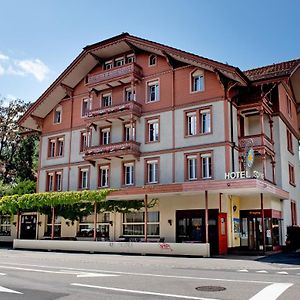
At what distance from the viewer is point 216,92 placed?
27391 millimetres

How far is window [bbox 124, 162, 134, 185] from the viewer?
3037cm

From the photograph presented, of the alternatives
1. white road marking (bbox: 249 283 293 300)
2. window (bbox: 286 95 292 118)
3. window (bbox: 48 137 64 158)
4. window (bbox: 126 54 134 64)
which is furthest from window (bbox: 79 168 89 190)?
white road marking (bbox: 249 283 293 300)

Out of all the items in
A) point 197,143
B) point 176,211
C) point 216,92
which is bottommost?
point 176,211

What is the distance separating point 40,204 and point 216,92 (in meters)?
15.2

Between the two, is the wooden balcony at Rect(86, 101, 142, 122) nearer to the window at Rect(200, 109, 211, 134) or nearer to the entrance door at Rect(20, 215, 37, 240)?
the window at Rect(200, 109, 211, 134)

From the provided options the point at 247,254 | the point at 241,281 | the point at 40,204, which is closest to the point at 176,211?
the point at 247,254

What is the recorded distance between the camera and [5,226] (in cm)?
3675

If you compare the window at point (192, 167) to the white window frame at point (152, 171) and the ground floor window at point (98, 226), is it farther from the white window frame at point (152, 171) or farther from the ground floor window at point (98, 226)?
the ground floor window at point (98, 226)

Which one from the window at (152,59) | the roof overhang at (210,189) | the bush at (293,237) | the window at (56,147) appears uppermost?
the window at (152,59)

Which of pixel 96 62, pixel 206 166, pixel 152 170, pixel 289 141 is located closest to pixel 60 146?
pixel 96 62

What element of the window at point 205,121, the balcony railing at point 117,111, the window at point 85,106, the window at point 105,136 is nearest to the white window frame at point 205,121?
the window at point 205,121

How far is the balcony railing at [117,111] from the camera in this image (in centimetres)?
2978

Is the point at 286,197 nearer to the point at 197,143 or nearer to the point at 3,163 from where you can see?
the point at 197,143

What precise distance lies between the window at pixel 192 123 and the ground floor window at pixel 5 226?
1842 centimetres
